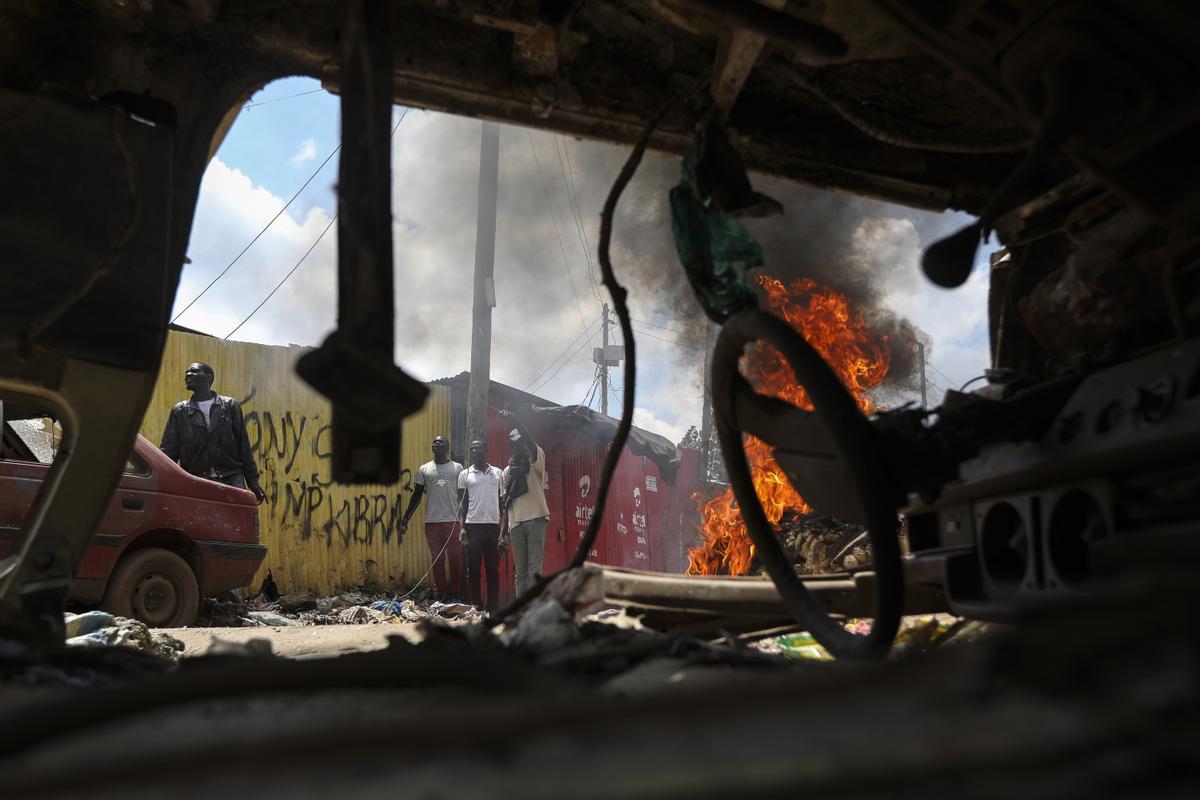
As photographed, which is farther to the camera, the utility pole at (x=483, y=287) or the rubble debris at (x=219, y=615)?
the utility pole at (x=483, y=287)

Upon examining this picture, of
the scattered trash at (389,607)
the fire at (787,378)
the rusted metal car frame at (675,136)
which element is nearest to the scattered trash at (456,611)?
the scattered trash at (389,607)

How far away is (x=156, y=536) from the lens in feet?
22.7

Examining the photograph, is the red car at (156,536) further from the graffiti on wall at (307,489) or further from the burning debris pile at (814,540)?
the burning debris pile at (814,540)

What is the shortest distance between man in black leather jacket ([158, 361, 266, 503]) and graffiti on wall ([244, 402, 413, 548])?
3939 mm

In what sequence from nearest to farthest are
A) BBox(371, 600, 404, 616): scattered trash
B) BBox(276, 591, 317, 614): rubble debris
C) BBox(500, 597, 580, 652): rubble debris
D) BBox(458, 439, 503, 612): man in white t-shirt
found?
BBox(500, 597, 580, 652): rubble debris < BBox(371, 600, 404, 616): scattered trash < BBox(276, 591, 317, 614): rubble debris < BBox(458, 439, 503, 612): man in white t-shirt

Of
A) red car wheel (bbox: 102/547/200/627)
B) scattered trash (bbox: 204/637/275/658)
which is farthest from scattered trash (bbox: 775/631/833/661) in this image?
red car wheel (bbox: 102/547/200/627)

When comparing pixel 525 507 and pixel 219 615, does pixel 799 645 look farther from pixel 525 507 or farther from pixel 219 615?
pixel 525 507

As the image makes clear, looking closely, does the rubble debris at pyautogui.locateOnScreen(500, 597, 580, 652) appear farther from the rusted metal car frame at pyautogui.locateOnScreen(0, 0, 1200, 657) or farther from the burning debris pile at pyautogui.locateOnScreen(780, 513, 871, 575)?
the burning debris pile at pyautogui.locateOnScreen(780, 513, 871, 575)

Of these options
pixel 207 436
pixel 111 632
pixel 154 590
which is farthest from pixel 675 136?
pixel 207 436

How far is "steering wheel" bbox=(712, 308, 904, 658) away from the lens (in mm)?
A: 1607

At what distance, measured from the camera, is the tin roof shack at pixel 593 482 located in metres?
15.6

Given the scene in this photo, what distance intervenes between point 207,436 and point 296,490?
4.76 metres

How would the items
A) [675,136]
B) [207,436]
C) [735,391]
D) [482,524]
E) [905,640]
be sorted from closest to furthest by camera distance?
[735,391], [675,136], [905,640], [207,436], [482,524]

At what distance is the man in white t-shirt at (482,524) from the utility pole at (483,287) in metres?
2.01
